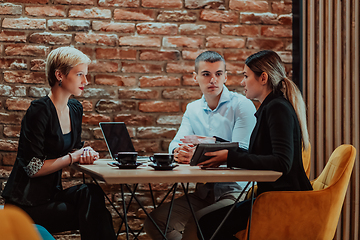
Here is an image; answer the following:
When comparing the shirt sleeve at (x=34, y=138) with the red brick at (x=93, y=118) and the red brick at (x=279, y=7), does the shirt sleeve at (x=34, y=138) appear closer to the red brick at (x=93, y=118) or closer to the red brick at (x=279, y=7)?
the red brick at (x=93, y=118)

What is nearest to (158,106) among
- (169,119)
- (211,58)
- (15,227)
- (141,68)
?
(169,119)

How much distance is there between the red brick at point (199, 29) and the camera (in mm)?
2832

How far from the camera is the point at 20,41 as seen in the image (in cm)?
270

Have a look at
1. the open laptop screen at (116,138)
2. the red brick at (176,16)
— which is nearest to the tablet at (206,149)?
the open laptop screen at (116,138)

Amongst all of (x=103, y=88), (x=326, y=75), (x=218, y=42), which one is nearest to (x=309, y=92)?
(x=326, y=75)

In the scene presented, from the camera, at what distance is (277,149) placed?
59.3 inches

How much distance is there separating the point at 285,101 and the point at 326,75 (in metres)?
1.39

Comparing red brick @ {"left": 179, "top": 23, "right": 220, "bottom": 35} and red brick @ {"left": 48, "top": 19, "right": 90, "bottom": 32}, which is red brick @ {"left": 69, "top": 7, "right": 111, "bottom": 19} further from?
red brick @ {"left": 179, "top": 23, "right": 220, "bottom": 35}

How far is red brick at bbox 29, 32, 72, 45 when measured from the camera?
271cm

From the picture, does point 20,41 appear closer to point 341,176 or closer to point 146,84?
point 146,84

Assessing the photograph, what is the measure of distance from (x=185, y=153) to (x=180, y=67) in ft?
3.48

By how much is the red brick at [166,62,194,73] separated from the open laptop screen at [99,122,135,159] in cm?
87

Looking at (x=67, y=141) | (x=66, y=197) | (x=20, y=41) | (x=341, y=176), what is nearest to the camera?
(x=341, y=176)

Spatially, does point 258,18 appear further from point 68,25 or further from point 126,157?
point 126,157
